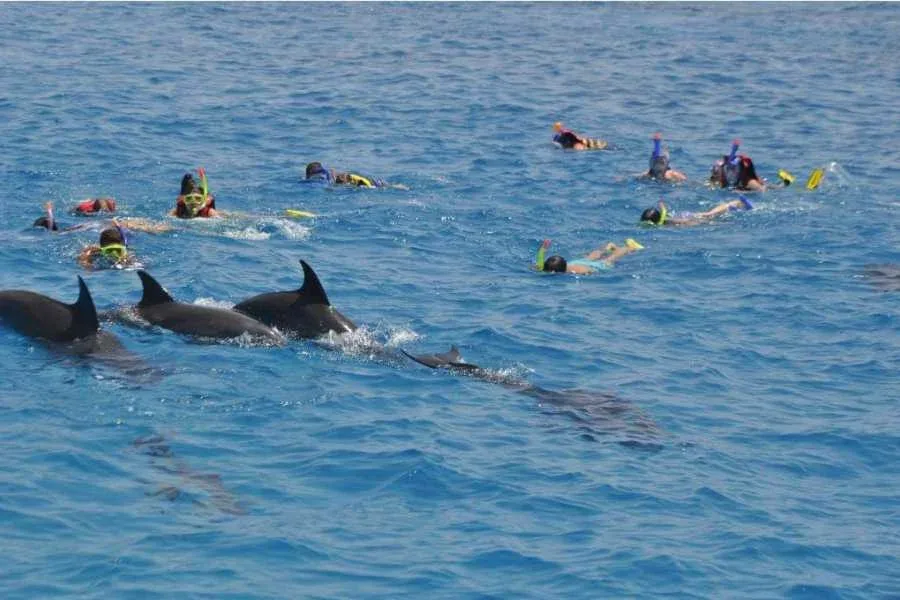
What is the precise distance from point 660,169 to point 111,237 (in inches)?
515

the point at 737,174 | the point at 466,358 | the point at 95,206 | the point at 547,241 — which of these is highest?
the point at 737,174

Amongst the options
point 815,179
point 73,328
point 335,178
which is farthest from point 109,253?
point 815,179

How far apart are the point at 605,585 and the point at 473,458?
10.0ft

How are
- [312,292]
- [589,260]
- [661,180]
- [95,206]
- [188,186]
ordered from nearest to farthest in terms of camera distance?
[312,292], [589,260], [95,206], [188,186], [661,180]

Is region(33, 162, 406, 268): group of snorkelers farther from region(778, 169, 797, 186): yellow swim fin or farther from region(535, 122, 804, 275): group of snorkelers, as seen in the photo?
region(778, 169, 797, 186): yellow swim fin

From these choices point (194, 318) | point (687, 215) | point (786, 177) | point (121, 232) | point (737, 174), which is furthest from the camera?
point (786, 177)

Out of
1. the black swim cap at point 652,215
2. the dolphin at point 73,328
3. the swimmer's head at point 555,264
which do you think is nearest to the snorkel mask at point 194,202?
the swimmer's head at point 555,264

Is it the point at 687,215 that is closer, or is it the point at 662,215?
the point at 662,215

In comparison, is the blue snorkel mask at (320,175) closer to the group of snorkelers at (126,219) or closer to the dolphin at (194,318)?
the group of snorkelers at (126,219)

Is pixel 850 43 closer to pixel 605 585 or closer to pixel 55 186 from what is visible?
pixel 55 186

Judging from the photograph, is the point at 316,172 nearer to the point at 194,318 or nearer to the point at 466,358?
the point at 194,318

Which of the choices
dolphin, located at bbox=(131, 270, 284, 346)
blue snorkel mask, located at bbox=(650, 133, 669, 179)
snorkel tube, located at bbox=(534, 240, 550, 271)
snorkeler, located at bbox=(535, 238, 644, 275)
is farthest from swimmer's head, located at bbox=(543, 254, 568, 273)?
blue snorkel mask, located at bbox=(650, 133, 669, 179)

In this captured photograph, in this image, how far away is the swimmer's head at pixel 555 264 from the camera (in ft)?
75.5

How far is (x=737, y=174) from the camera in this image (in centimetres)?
2967
